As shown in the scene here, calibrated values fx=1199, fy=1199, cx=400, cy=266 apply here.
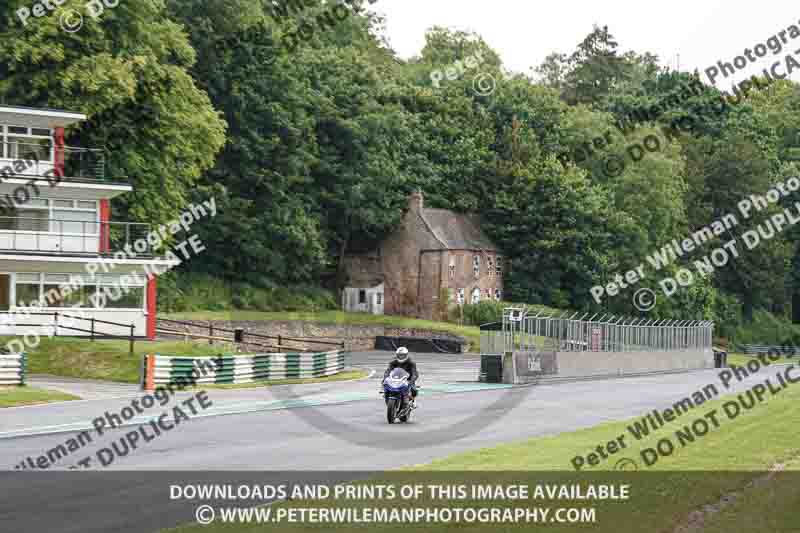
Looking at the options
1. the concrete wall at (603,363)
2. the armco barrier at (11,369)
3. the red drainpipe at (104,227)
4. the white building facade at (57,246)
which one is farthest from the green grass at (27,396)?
the concrete wall at (603,363)

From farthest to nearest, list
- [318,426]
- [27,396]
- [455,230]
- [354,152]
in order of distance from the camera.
Answer: 1. [455,230]
2. [354,152]
3. [27,396]
4. [318,426]

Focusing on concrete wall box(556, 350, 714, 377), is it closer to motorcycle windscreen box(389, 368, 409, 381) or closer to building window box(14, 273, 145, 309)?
building window box(14, 273, 145, 309)

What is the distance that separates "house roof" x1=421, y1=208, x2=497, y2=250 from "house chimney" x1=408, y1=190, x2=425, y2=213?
1.35 ft

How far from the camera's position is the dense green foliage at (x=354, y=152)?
52844mm

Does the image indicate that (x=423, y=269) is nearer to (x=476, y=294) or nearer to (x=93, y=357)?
(x=476, y=294)

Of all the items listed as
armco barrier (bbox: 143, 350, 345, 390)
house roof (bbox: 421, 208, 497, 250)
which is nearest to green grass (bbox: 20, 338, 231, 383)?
armco barrier (bbox: 143, 350, 345, 390)

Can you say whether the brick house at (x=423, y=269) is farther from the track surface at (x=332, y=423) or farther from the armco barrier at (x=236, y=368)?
the track surface at (x=332, y=423)

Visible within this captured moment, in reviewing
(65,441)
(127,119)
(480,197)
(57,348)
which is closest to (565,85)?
(480,197)

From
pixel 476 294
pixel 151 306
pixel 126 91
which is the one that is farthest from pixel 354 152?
pixel 151 306

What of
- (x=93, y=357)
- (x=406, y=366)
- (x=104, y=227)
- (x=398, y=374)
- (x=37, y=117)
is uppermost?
(x=37, y=117)

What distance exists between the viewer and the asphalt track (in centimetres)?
1867

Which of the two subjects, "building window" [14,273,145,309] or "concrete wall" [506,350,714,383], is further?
"building window" [14,273,145,309]

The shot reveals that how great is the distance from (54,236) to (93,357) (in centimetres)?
878

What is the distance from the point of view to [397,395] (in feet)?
87.1
